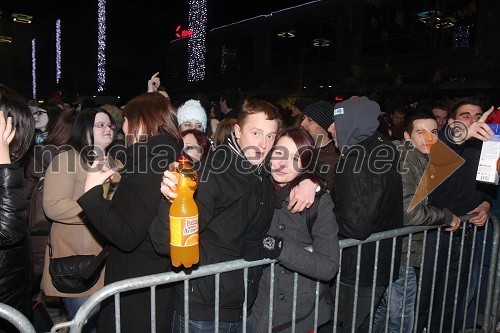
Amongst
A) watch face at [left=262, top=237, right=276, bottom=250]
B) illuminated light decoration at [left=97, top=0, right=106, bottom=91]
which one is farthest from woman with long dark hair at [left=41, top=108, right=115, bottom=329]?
illuminated light decoration at [left=97, top=0, right=106, bottom=91]

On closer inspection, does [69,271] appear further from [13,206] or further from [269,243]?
[269,243]

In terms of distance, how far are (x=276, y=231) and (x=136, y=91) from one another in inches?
1265

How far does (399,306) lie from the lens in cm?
342

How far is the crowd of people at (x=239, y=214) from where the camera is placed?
223cm

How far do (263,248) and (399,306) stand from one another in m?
1.95

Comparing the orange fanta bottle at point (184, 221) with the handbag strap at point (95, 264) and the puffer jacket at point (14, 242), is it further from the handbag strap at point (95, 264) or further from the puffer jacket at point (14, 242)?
the puffer jacket at point (14, 242)

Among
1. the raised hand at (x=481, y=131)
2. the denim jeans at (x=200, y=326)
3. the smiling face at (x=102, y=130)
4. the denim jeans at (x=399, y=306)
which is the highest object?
the raised hand at (x=481, y=131)

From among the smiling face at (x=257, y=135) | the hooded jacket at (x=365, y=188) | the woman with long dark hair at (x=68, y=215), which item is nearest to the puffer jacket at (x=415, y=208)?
the hooded jacket at (x=365, y=188)

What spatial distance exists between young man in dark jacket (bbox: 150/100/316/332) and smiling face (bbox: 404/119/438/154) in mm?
1903

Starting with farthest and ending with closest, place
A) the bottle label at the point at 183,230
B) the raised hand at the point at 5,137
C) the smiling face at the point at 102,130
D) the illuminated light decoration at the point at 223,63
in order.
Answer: the illuminated light decoration at the point at 223,63 < the smiling face at the point at 102,130 < the raised hand at the point at 5,137 < the bottle label at the point at 183,230

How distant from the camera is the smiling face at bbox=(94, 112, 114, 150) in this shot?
3.40 m

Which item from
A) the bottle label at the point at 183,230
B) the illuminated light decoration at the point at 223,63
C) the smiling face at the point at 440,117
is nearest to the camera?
the bottle label at the point at 183,230

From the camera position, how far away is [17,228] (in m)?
2.25

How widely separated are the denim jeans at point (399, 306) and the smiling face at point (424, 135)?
1.22 m
